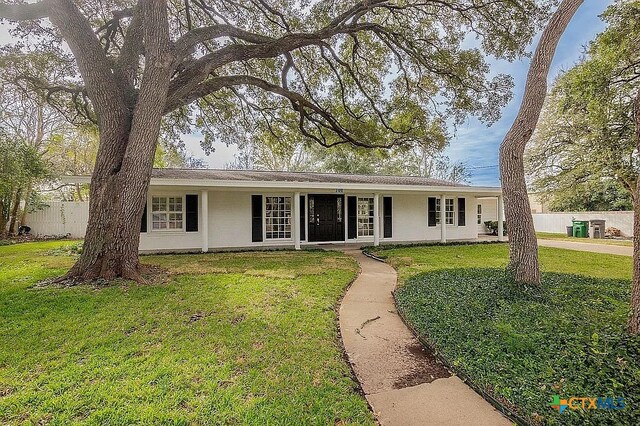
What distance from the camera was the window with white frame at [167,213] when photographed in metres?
10.1

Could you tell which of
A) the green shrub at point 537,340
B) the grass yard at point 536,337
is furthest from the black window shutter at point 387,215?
the green shrub at point 537,340

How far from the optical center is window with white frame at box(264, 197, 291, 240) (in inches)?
448

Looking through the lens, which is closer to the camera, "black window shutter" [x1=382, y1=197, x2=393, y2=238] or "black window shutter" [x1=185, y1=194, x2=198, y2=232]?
"black window shutter" [x1=185, y1=194, x2=198, y2=232]

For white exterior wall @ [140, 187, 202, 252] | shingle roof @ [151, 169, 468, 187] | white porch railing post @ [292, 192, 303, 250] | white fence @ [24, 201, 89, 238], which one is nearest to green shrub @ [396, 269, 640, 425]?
white porch railing post @ [292, 192, 303, 250]

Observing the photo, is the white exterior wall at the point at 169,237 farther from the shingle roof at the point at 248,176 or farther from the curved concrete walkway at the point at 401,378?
the curved concrete walkway at the point at 401,378

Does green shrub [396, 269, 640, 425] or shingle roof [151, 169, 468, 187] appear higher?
shingle roof [151, 169, 468, 187]

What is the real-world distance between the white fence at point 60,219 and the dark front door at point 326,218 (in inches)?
471

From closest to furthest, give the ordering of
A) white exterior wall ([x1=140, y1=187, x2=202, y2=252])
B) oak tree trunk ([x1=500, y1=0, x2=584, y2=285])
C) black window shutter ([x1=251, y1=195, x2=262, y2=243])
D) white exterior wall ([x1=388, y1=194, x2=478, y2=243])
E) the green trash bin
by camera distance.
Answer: oak tree trunk ([x1=500, y1=0, x2=584, y2=285]), white exterior wall ([x1=140, y1=187, x2=202, y2=252]), black window shutter ([x1=251, y1=195, x2=262, y2=243]), white exterior wall ([x1=388, y1=194, x2=478, y2=243]), the green trash bin

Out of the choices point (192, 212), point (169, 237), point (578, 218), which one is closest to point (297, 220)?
point (192, 212)

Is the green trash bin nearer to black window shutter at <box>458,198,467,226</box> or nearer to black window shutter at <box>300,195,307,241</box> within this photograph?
black window shutter at <box>458,198,467,226</box>

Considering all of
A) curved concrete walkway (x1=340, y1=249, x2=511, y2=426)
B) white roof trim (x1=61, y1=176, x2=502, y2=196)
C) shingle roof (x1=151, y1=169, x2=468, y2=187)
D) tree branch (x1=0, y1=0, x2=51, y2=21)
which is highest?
tree branch (x1=0, y1=0, x2=51, y2=21)

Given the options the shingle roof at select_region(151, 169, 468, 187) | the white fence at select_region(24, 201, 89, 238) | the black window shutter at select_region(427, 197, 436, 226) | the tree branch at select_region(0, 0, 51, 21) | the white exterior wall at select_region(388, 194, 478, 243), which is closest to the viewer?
the tree branch at select_region(0, 0, 51, 21)

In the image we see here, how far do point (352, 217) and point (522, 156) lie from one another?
25.7ft

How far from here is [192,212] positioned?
10.4 metres
